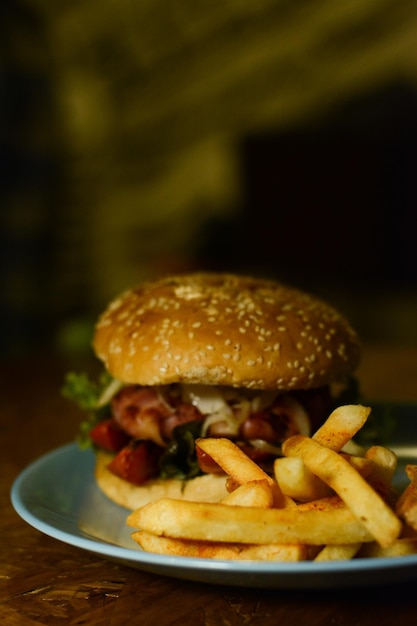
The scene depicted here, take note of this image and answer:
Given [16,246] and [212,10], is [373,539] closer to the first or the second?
[212,10]

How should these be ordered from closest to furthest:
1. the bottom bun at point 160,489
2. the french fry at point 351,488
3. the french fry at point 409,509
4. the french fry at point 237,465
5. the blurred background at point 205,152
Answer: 1. the french fry at point 351,488
2. the french fry at point 409,509
3. the french fry at point 237,465
4. the bottom bun at point 160,489
5. the blurred background at point 205,152

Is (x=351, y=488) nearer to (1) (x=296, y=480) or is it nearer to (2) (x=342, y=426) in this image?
(1) (x=296, y=480)

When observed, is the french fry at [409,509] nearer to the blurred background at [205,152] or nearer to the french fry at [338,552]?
the french fry at [338,552]

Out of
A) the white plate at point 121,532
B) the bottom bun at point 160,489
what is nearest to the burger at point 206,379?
the bottom bun at point 160,489

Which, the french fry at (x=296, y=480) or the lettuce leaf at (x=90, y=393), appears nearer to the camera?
the french fry at (x=296, y=480)

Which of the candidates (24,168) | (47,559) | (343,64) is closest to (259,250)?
(343,64)

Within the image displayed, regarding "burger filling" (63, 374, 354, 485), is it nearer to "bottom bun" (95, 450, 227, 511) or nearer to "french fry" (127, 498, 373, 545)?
"bottom bun" (95, 450, 227, 511)

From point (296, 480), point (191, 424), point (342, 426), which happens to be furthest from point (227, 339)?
point (296, 480)
